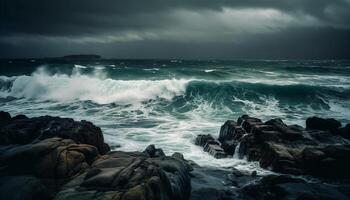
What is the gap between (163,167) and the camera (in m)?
7.32

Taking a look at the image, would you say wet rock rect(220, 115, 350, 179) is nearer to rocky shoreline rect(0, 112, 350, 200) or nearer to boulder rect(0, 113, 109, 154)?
rocky shoreline rect(0, 112, 350, 200)

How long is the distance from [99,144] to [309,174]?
22.1 feet

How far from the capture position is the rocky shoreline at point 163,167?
219 inches

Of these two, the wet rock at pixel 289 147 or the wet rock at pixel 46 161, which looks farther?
the wet rock at pixel 289 147

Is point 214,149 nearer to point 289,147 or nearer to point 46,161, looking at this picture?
point 289,147

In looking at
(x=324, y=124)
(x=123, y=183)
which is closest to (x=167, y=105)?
(x=324, y=124)

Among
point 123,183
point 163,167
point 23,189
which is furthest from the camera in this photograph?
point 163,167

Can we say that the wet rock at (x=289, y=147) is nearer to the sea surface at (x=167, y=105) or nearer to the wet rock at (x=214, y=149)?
the wet rock at (x=214, y=149)

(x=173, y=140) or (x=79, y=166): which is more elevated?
(x=79, y=166)

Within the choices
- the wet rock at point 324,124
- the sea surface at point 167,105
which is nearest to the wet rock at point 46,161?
the sea surface at point 167,105

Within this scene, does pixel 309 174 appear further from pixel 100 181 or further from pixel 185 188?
pixel 100 181

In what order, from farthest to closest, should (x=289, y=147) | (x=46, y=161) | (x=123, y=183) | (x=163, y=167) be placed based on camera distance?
(x=289, y=147) → (x=163, y=167) → (x=46, y=161) → (x=123, y=183)

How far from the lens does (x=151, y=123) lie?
1786 centimetres

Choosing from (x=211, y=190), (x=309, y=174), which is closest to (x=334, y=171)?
(x=309, y=174)
